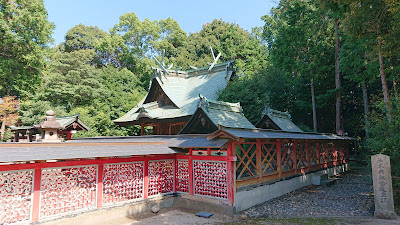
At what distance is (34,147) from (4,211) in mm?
1607

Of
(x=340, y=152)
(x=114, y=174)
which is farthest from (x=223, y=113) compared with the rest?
(x=340, y=152)

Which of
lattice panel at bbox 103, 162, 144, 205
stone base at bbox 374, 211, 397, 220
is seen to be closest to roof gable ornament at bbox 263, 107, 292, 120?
stone base at bbox 374, 211, 397, 220

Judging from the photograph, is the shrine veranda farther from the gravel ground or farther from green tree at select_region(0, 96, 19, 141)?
green tree at select_region(0, 96, 19, 141)

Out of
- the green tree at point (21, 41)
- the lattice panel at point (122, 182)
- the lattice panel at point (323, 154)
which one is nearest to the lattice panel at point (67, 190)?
the lattice panel at point (122, 182)

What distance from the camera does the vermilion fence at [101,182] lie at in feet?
20.4

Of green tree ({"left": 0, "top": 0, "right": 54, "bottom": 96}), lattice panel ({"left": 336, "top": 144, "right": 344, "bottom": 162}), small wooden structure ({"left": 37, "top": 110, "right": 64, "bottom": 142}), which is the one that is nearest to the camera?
small wooden structure ({"left": 37, "top": 110, "right": 64, "bottom": 142})

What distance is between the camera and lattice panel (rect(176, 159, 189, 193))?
9531 millimetres

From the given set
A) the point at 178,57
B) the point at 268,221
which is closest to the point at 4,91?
the point at 178,57

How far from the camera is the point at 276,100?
25.0 m

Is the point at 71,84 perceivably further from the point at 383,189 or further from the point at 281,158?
the point at 383,189

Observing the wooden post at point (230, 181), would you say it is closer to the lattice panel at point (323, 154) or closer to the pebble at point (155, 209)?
the pebble at point (155, 209)

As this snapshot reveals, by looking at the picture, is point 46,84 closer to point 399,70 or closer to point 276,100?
point 276,100

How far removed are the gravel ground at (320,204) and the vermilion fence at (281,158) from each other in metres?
0.98

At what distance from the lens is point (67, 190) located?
702 centimetres
